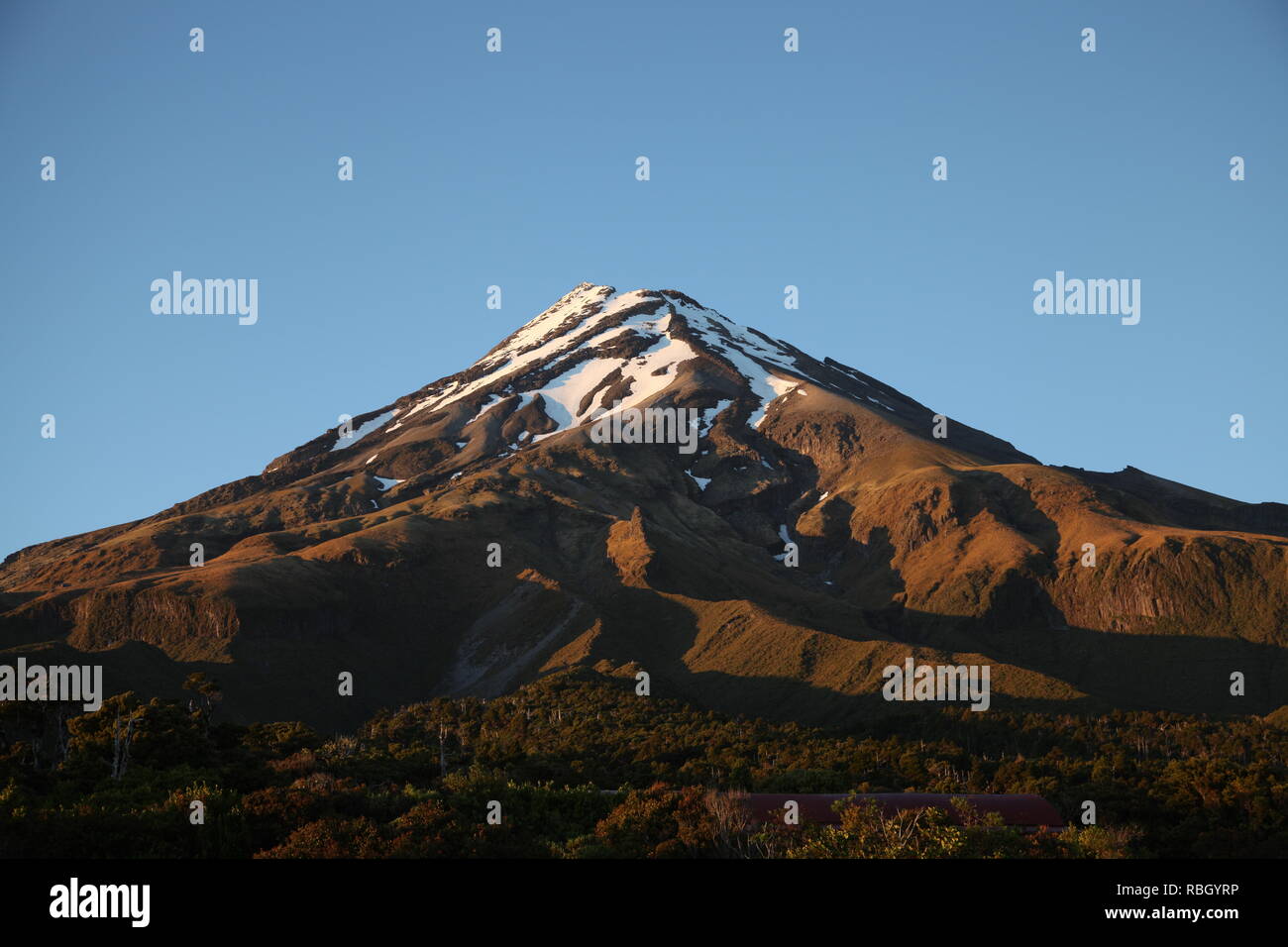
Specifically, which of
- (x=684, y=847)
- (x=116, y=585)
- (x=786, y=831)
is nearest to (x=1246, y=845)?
(x=786, y=831)

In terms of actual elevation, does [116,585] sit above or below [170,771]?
above

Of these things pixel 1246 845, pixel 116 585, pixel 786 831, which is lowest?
pixel 1246 845

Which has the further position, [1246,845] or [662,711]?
[662,711]
